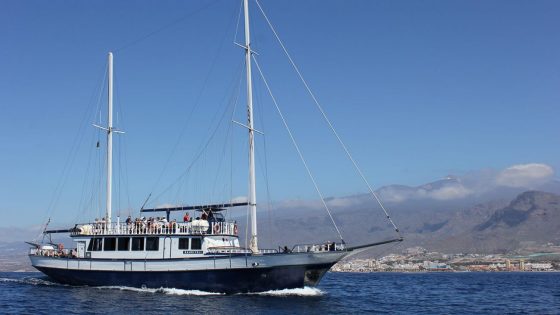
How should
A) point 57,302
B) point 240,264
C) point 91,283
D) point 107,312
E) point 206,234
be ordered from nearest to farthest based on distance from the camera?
point 107,312 → point 57,302 → point 240,264 → point 206,234 → point 91,283

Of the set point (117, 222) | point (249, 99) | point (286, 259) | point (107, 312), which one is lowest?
point (107, 312)

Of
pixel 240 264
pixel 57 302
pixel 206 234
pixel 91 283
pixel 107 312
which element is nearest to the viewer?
pixel 107 312

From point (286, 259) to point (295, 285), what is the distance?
2.48 meters

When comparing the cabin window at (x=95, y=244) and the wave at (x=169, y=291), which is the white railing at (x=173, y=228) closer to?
the cabin window at (x=95, y=244)

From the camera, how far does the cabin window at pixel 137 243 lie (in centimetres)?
4906

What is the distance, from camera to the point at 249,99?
1902 inches

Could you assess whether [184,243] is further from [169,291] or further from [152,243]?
[169,291]

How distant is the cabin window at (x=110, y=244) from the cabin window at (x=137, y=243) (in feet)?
6.62

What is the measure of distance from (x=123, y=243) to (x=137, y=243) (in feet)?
4.84

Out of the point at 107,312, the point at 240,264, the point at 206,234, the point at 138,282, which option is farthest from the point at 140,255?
the point at 107,312

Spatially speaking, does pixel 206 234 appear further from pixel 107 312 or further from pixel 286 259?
pixel 107 312

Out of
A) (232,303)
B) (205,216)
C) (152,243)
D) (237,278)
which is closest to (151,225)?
(152,243)

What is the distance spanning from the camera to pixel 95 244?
5156 centimetres

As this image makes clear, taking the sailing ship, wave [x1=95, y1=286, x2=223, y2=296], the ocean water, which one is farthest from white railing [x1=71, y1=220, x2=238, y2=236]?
the ocean water
